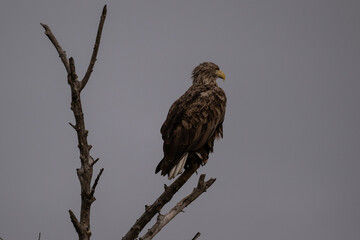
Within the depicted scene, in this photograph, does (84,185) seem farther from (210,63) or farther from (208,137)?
(210,63)

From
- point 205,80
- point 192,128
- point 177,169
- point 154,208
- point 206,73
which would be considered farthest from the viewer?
point 206,73

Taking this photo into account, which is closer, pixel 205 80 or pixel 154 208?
pixel 154 208

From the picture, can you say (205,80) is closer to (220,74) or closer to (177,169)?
(220,74)

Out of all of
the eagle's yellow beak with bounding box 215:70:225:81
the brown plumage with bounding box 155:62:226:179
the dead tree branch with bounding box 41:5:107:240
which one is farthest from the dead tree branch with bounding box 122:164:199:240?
the eagle's yellow beak with bounding box 215:70:225:81

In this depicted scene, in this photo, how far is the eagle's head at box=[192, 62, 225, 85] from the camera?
7465mm

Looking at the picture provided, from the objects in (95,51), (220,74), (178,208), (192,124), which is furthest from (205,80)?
(95,51)

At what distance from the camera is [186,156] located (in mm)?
5855

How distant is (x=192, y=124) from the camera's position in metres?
6.14

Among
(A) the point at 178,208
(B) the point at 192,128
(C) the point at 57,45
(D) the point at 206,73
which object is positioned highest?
(D) the point at 206,73

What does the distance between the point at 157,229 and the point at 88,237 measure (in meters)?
0.74

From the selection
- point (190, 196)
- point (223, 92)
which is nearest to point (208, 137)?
point (223, 92)

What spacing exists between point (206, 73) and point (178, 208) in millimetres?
3246

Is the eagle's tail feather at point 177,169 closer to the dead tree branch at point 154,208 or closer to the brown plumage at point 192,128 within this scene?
the brown plumage at point 192,128

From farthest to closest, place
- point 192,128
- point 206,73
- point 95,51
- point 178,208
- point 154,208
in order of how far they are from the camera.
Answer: point 206,73, point 192,128, point 178,208, point 154,208, point 95,51
